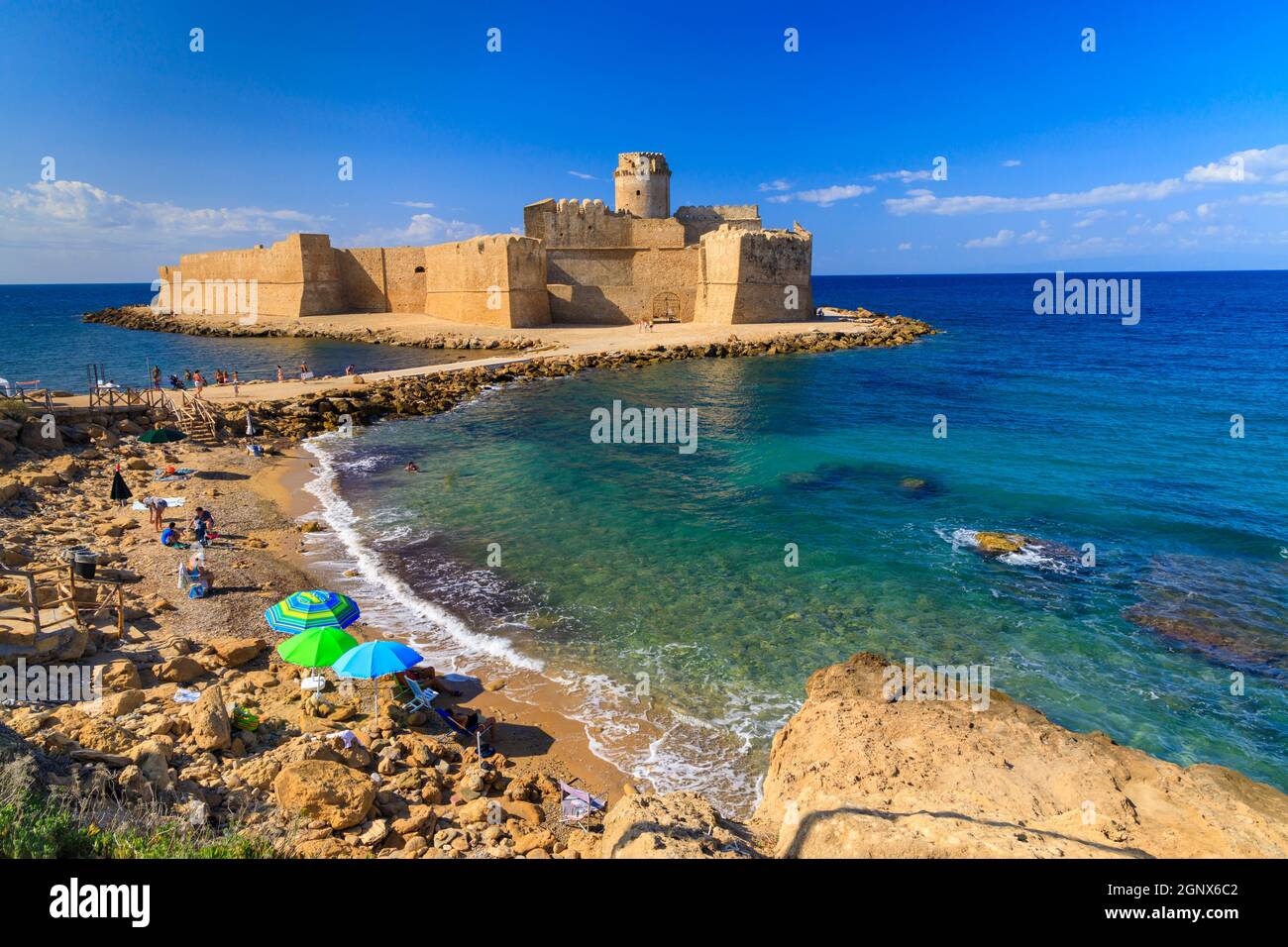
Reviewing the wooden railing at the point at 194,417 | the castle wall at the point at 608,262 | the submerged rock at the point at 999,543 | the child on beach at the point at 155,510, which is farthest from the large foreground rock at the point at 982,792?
the castle wall at the point at 608,262

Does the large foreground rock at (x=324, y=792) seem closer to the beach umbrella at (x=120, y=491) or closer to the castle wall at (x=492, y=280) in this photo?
the beach umbrella at (x=120, y=491)

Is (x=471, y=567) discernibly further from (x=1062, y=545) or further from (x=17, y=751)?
(x=1062, y=545)

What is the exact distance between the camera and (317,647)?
7.71m

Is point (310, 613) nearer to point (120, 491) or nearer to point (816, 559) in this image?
point (816, 559)

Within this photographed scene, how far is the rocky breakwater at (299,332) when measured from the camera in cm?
3753

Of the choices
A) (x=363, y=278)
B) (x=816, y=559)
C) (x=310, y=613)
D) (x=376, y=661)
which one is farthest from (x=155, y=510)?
(x=363, y=278)

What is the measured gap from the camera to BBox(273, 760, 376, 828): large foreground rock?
529 cm

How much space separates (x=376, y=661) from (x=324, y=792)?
76.9 inches

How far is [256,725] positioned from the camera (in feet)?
21.9

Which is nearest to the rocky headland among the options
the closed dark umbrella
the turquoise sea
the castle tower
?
the turquoise sea

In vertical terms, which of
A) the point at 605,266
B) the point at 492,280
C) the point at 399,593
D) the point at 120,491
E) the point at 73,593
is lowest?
the point at 399,593

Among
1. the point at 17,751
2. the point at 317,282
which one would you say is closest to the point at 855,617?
the point at 17,751
